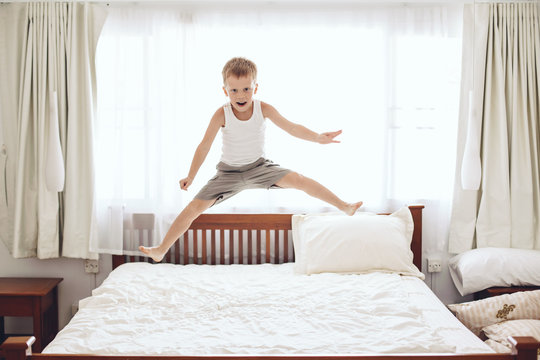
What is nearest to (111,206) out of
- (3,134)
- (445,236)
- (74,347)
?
(3,134)

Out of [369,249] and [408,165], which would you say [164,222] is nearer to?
[369,249]

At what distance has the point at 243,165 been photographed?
2.33m

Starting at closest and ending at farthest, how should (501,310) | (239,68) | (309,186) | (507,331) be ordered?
(239,68), (309,186), (507,331), (501,310)

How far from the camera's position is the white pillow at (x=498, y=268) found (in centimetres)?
294

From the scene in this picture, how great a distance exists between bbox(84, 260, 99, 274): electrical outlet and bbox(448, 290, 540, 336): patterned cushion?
233 centimetres

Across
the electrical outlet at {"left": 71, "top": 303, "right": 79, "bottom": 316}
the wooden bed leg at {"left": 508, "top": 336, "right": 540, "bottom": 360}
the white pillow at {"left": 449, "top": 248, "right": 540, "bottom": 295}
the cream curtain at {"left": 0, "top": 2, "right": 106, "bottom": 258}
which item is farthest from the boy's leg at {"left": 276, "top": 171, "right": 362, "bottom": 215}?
the electrical outlet at {"left": 71, "top": 303, "right": 79, "bottom": 316}

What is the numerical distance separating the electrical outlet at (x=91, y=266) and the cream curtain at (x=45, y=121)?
5.8 inches

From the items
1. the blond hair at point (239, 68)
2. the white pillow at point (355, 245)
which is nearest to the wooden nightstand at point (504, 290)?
the white pillow at point (355, 245)

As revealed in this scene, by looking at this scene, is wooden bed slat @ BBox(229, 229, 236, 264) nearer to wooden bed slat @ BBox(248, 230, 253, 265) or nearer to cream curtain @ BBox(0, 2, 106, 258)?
wooden bed slat @ BBox(248, 230, 253, 265)

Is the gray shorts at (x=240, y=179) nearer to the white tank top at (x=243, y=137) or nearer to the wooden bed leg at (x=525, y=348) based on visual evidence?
the white tank top at (x=243, y=137)

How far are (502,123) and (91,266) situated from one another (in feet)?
9.47

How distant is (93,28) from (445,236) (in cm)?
270

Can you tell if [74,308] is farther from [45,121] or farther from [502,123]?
[502,123]

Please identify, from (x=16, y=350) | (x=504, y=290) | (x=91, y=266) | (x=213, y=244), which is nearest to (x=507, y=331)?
(x=504, y=290)
